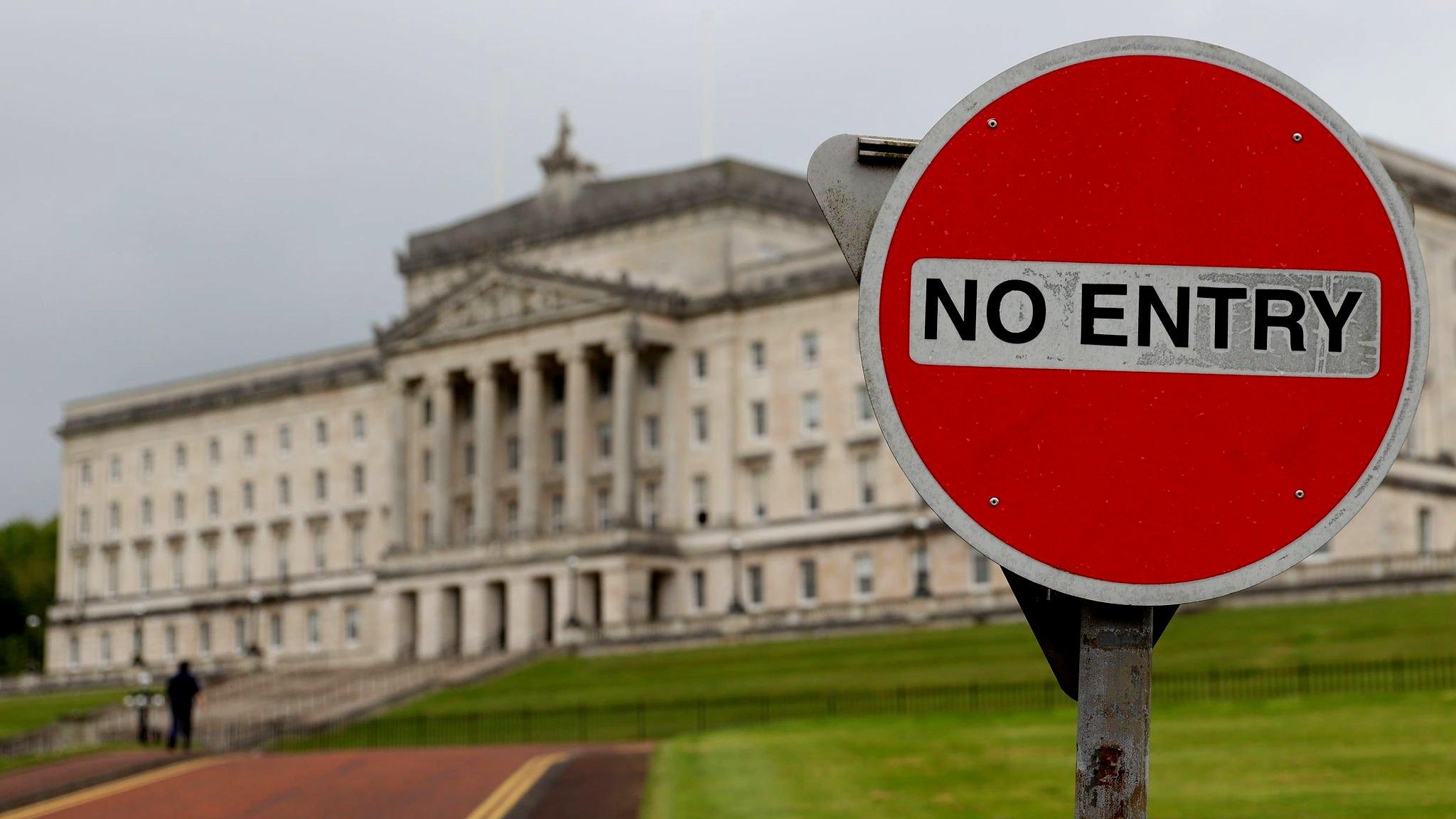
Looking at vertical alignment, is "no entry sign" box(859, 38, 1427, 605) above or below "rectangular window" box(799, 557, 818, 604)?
below

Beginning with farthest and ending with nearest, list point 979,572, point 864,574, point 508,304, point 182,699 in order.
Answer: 1. point 508,304
2. point 864,574
3. point 979,572
4. point 182,699

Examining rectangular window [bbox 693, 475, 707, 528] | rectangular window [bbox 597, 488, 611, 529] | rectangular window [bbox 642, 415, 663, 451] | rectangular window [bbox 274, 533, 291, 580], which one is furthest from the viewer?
rectangular window [bbox 274, 533, 291, 580]

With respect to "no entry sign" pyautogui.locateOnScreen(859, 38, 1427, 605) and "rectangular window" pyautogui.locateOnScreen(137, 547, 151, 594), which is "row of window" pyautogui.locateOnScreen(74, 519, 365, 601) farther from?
"no entry sign" pyautogui.locateOnScreen(859, 38, 1427, 605)

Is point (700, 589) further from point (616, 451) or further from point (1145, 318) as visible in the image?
point (1145, 318)

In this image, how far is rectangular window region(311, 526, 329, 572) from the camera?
124188mm

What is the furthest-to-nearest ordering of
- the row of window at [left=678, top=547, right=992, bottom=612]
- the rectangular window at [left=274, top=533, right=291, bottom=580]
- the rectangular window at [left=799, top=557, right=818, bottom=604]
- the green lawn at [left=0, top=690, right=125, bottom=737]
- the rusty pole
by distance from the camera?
the rectangular window at [left=274, top=533, right=291, bottom=580], the rectangular window at [left=799, top=557, right=818, bottom=604], the row of window at [left=678, top=547, right=992, bottom=612], the green lawn at [left=0, top=690, right=125, bottom=737], the rusty pole

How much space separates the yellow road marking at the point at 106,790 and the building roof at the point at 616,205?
66175 mm

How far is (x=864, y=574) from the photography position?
323ft


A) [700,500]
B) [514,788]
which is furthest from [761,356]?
[514,788]

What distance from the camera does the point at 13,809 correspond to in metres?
29.7

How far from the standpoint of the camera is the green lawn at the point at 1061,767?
23922 millimetres

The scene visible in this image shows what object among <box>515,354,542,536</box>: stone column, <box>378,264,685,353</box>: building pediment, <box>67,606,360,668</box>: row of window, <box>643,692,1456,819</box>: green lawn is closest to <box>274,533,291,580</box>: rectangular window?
<box>67,606,360,668</box>: row of window

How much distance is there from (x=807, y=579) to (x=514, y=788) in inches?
2771

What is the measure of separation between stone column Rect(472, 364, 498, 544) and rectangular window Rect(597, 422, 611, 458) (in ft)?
19.1
